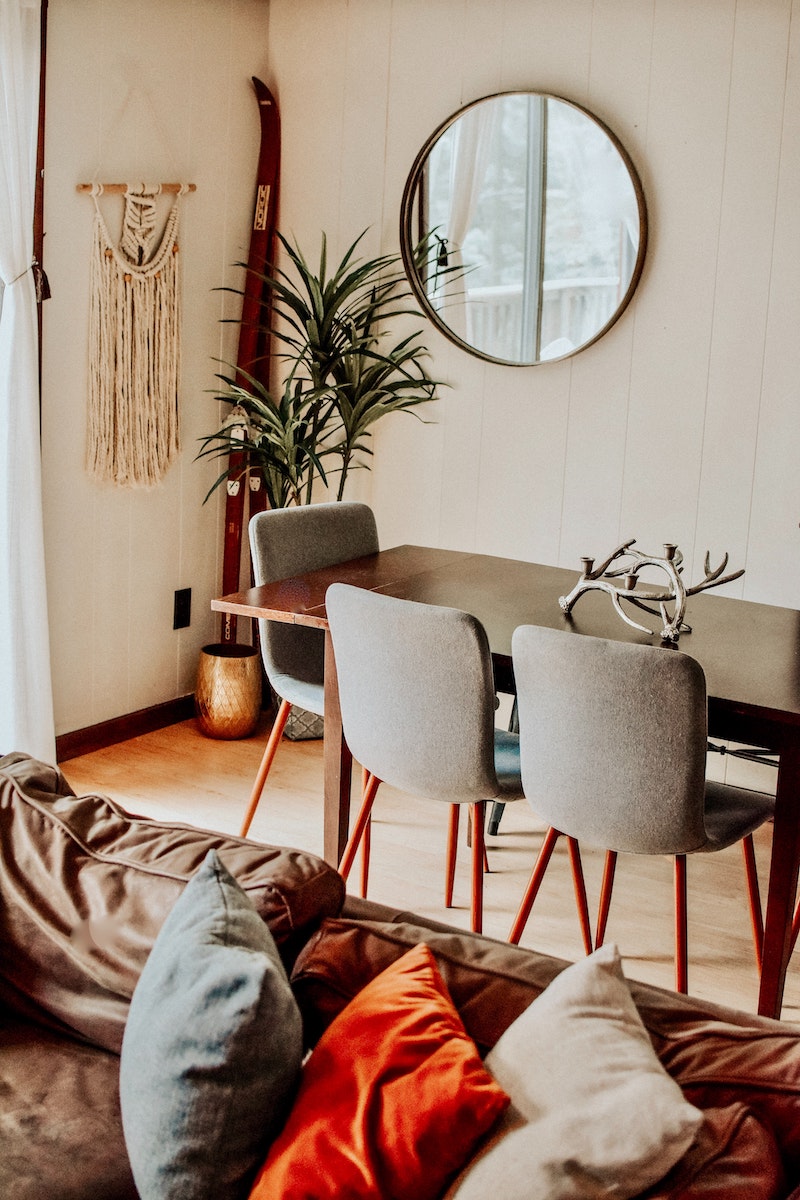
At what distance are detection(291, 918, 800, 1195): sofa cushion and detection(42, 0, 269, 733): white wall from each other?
244cm

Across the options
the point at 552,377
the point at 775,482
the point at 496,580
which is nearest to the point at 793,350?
the point at 775,482

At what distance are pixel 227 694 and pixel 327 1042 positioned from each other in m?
2.73

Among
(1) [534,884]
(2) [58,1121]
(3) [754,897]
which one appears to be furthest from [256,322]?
(2) [58,1121]

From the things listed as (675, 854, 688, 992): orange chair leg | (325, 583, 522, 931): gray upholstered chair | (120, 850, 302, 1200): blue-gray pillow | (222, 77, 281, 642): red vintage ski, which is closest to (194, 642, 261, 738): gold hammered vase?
(222, 77, 281, 642): red vintage ski

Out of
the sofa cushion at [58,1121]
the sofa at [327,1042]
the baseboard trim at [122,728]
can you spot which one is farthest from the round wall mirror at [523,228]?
the sofa cushion at [58,1121]

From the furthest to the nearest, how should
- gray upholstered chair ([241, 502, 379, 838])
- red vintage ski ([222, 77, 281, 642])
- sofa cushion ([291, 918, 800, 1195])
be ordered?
1. red vintage ski ([222, 77, 281, 642])
2. gray upholstered chair ([241, 502, 379, 838])
3. sofa cushion ([291, 918, 800, 1195])

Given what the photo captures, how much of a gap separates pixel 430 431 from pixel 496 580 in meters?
1.14

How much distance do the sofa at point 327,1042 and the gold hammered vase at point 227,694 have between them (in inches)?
84.4

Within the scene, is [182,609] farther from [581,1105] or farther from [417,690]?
[581,1105]

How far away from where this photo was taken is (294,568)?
3109mm

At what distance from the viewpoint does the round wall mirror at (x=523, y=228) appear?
3.59 meters

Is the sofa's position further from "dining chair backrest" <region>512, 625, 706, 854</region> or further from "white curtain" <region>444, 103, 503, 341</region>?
"white curtain" <region>444, 103, 503, 341</region>

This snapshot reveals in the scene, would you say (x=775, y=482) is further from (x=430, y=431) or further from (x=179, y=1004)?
(x=179, y=1004)

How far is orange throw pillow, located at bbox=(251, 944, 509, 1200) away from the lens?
1.14 m
